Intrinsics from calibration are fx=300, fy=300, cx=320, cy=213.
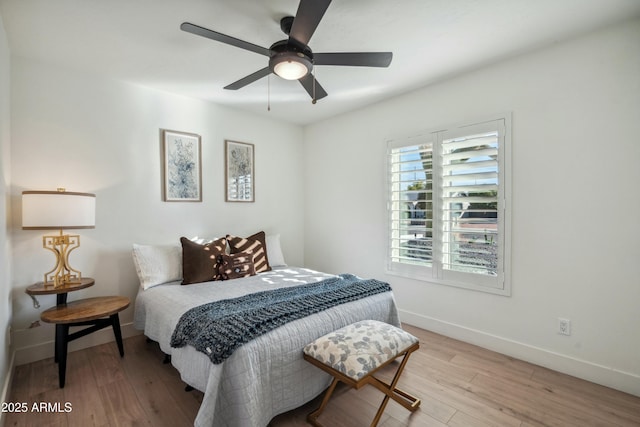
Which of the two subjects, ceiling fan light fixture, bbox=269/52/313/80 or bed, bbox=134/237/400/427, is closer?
bed, bbox=134/237/400/427

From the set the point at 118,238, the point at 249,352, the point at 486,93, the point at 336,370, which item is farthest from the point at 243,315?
the point at 486,93

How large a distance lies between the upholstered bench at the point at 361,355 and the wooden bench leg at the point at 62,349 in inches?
70.0

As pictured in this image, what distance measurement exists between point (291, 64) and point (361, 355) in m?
1.81

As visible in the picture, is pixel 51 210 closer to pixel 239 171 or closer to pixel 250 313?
pixel 250 313

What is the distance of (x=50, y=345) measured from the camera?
8.36 feet

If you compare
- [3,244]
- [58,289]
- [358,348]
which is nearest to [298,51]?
[358,348]

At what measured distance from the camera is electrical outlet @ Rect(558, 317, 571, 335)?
2.31m

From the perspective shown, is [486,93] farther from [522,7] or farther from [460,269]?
[460,269]

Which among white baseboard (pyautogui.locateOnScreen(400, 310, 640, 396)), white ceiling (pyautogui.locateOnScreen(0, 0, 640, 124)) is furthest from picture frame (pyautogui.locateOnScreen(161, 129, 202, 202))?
white baseboard (pyautogui.locateOnScreen(400, 310, 640, 396))

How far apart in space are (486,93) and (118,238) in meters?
3.71

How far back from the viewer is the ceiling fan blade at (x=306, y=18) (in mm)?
1491

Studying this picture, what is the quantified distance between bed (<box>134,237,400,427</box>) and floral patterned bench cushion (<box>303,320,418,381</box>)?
0.14 metres

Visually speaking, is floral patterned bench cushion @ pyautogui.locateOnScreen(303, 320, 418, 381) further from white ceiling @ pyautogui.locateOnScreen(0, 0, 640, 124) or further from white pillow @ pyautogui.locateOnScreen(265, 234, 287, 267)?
white ceiling @ pyautogui.locateOnScreen(0, 0, 640, 124)

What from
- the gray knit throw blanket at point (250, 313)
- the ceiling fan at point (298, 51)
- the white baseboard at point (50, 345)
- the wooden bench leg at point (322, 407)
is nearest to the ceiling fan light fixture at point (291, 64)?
the ceiling fan at point (298, 51)
